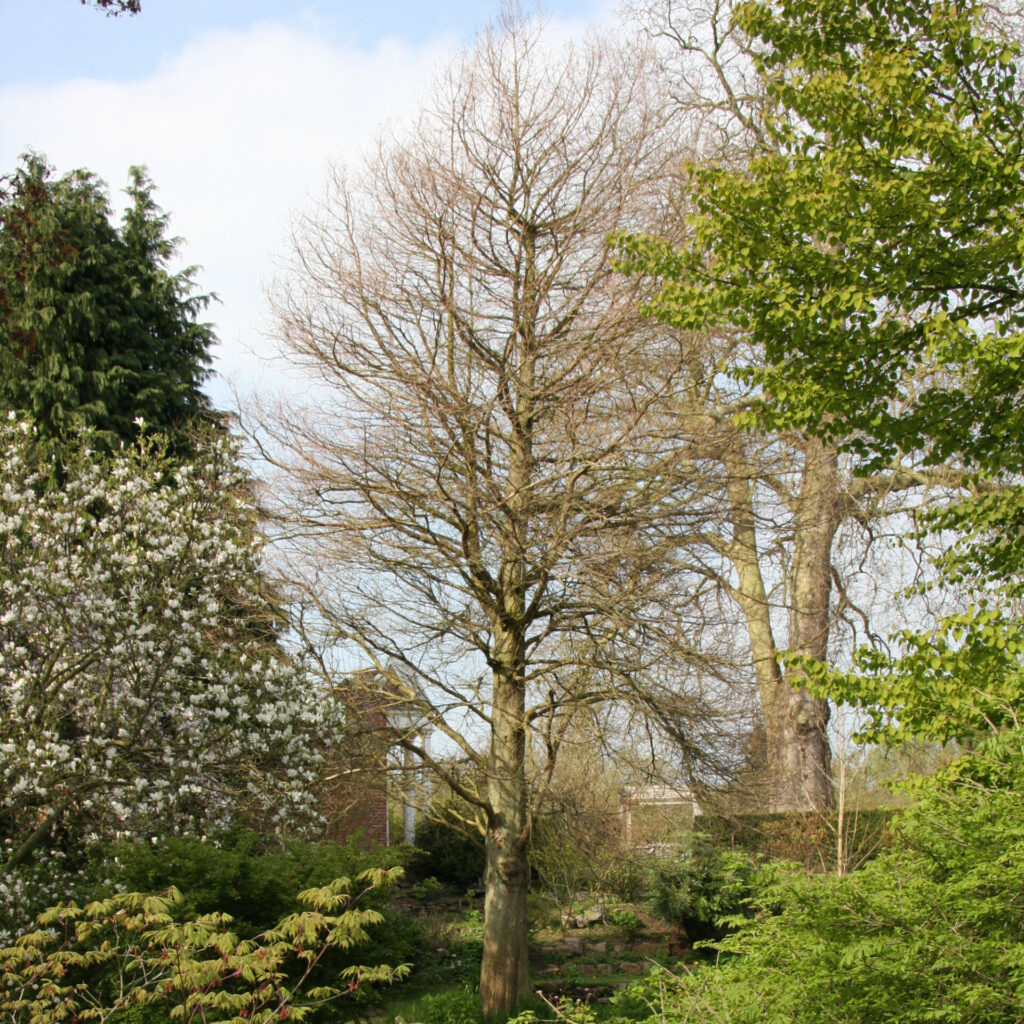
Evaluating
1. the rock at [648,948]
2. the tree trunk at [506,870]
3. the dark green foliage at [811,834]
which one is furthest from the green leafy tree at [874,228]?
the rock at [648,948]

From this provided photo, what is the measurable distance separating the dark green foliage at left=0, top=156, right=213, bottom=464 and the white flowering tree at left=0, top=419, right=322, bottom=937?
366 cm

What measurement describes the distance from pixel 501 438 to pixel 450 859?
11242mm

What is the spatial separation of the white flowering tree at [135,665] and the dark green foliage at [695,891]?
6.88 metres

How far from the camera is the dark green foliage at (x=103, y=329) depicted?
1436 cm

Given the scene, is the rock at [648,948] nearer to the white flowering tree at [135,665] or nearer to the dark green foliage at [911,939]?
the white flowering tree at [135,665]

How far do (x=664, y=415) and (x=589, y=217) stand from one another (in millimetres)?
2232

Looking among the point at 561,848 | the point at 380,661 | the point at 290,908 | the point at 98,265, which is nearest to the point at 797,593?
the point at 561,848

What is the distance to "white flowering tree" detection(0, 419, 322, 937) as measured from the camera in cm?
940

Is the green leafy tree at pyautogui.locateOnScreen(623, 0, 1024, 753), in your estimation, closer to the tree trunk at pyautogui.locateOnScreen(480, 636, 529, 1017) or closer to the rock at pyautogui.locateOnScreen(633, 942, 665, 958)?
the tree trunk at pyautogui.locateOnScreen(480, 636, 529, 1017)

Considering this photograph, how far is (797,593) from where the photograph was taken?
15.8 meters

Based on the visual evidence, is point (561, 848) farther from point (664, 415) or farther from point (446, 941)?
point (664, 415)

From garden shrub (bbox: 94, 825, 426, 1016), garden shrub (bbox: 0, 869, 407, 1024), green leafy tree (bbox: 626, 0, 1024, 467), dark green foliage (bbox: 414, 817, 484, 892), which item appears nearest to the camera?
garden shrub (bbox: 0, 869, 407, 1024)

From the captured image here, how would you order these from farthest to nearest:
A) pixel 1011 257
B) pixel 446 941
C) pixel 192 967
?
pixel 446 941
pixel 1011 257
pixel 192 967

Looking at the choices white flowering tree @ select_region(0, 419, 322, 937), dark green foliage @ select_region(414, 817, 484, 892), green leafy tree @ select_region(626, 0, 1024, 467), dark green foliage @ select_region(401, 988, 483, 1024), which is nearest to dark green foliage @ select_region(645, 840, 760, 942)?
dark green foliage @ select_region(414, 817, 484, 892)
